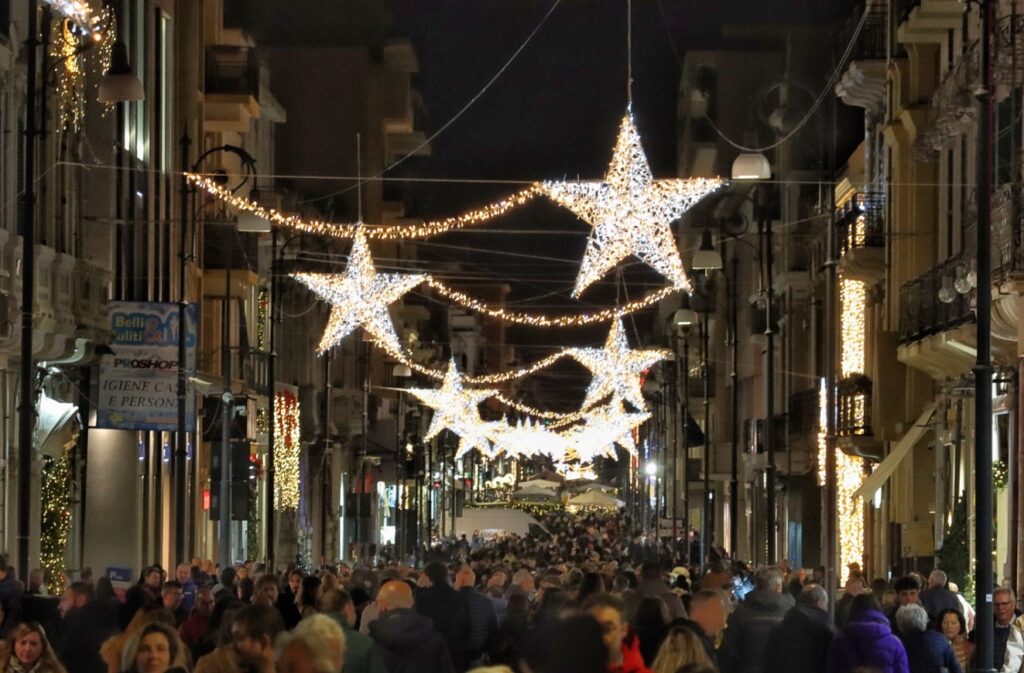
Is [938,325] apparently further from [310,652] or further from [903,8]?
[310,652]

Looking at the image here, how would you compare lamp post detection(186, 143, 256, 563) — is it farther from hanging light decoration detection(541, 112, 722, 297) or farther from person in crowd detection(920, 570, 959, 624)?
person in crowd detection(920, 570, 959, 624)

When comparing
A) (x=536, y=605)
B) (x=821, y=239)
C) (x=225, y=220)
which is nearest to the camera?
(x=536, y=605)

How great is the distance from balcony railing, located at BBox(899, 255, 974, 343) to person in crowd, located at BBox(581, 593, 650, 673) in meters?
16.7

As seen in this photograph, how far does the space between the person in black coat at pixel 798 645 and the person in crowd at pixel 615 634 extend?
6.35ft

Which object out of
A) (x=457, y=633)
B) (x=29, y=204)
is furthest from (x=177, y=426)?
(x=457, y=633)

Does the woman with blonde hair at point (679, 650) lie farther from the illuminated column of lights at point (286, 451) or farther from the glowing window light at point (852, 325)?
the illuminated column of lights at point (286, 451)

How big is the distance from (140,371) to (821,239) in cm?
2325

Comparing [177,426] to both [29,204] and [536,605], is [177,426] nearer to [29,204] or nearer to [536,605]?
[29,204]

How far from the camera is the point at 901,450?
125 ft

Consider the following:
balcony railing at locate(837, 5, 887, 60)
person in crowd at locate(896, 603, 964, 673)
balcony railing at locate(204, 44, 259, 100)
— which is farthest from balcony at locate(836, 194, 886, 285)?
person in crowd at locate(896, 603, 964, 673)

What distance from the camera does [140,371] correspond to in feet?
118

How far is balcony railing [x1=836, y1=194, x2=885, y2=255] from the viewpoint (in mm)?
41156

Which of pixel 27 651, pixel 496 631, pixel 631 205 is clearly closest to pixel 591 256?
pixel 631 205

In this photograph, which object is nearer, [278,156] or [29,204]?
[29,204]
